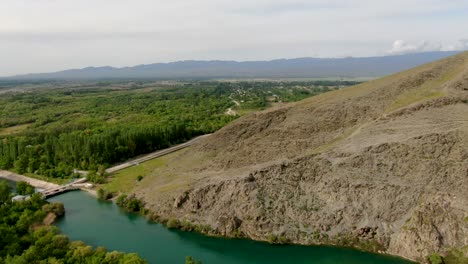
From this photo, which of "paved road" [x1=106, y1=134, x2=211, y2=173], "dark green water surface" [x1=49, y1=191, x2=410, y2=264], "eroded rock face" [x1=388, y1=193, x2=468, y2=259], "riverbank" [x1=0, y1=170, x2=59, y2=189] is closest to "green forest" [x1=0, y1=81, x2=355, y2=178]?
"riverbank" [x1=0, y1=170, x2=59, y2=189]

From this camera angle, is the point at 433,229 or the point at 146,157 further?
the point at 146,157

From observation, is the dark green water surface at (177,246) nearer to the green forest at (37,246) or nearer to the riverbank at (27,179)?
the green forest at (37,246)

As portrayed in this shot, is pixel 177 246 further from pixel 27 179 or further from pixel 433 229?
pixel 27 179

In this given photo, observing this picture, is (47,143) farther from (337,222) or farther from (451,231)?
(451,231)

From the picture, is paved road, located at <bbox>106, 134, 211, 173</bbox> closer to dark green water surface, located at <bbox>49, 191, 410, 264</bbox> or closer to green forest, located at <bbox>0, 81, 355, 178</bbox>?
green forest, located at <bbox>0, 81, 355, 178</bbox>

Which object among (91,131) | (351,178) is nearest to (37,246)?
(351,178)

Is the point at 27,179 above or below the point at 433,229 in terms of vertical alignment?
below
